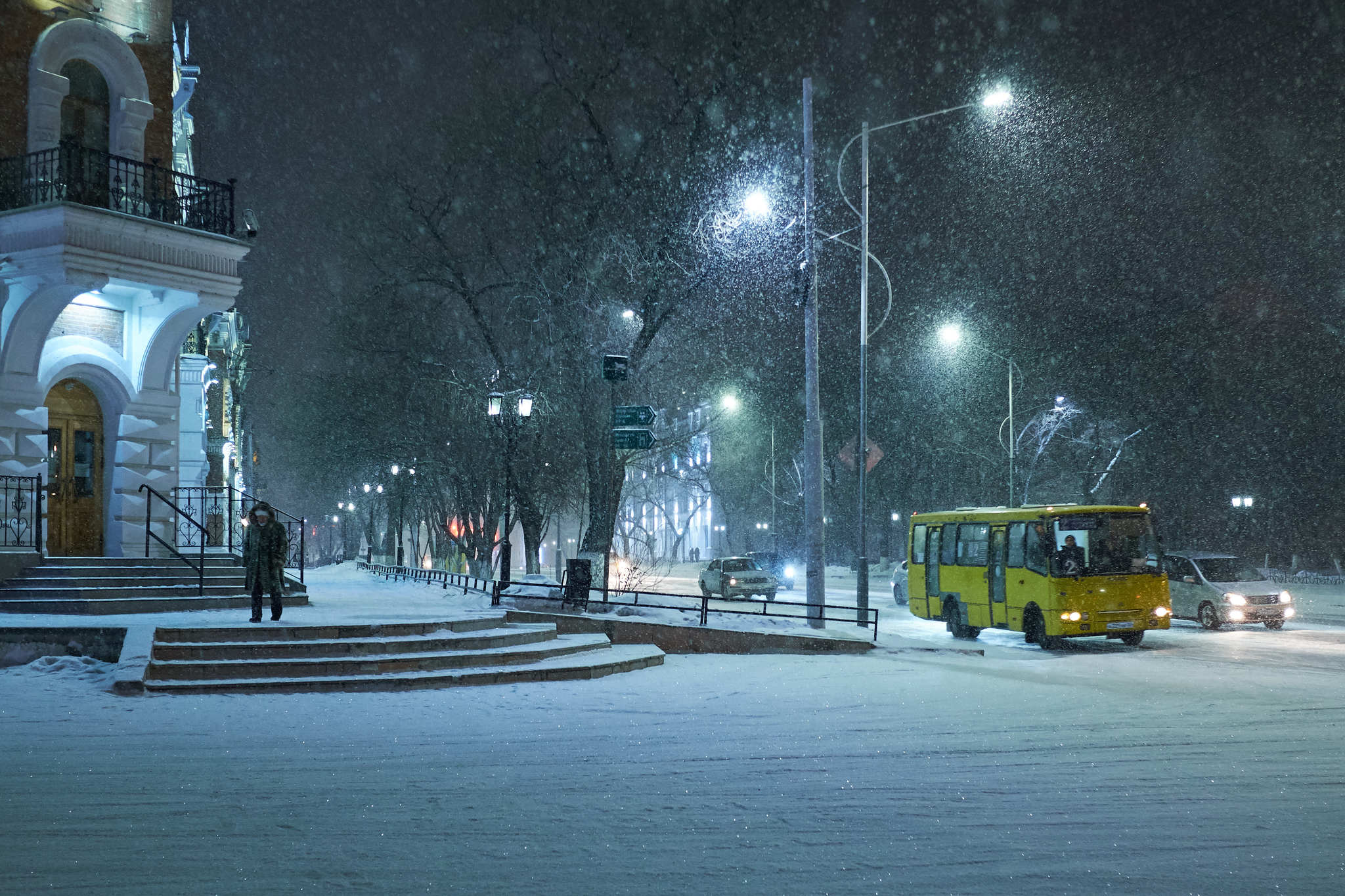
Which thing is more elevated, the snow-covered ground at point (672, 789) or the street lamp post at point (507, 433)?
the street lamp post at point (507, 433)

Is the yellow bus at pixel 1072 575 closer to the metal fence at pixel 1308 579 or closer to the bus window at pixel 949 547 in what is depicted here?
the bus window at pixel 949 547

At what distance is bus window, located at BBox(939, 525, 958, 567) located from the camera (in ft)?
81.8

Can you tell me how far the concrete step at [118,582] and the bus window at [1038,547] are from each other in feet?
45.8

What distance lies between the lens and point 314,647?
14.3 meters

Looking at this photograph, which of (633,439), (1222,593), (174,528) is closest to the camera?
(633,439)

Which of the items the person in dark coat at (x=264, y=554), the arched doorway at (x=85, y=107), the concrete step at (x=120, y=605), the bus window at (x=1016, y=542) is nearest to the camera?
the person in dark coat at (x=264, y=554)

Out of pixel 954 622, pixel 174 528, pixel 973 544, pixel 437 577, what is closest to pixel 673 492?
pixel 437 577

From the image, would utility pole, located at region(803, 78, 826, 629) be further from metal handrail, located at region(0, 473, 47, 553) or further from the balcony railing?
metal handrail, located at region(0, 473, 47, 553)

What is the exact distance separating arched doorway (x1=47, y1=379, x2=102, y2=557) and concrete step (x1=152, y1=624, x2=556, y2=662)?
791 centimetres

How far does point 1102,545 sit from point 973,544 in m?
3.44

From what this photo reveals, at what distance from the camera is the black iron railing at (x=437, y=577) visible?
29587mm

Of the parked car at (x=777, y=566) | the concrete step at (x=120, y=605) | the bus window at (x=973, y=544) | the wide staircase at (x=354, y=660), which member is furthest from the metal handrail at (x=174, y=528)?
the parked car at (x=777, y=566)

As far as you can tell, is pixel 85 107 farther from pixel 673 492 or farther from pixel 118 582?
pixel 673 492

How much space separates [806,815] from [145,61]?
20643mm
